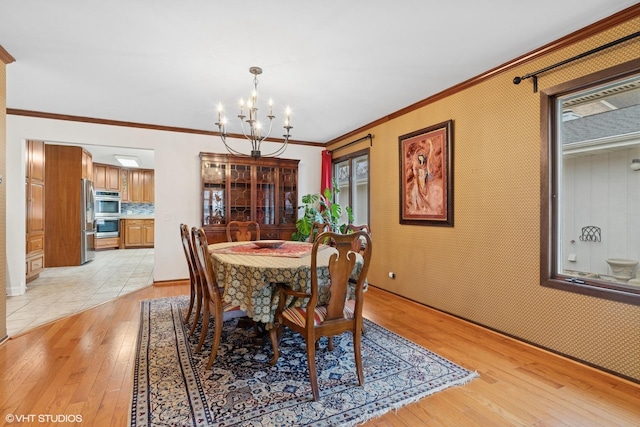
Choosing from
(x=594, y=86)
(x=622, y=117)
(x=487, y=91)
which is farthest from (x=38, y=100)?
(x=622, y=117)

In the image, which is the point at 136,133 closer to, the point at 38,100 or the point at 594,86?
the point at 38,100

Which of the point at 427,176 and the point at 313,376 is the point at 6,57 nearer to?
the point at 313,376

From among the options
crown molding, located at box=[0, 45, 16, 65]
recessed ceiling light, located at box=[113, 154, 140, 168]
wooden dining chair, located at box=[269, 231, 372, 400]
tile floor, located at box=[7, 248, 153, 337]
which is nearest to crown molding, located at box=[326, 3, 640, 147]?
wooden dining chair, located at box=[269, 231, 372, 400]

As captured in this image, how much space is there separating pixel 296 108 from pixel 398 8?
2.05 metres

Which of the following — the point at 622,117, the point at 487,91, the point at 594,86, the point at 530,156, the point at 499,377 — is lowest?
the point at 499,377

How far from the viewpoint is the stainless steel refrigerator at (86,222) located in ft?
20.0

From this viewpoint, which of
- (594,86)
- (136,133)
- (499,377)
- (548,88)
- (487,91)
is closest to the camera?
(499,377)

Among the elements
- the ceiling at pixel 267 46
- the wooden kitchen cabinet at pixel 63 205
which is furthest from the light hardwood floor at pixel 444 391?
the wooden kitchen cabinet at pixel 63 205

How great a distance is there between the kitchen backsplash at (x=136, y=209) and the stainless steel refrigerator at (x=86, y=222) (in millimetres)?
2307

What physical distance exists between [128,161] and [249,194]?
4636 mm

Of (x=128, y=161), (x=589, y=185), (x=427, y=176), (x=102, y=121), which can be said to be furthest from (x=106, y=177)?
(x=589, y=185)

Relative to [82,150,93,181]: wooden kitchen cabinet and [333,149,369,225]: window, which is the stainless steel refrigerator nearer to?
[82,150,93,181]: wooden kitchen cabinet

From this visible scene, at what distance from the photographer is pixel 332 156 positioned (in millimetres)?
5676

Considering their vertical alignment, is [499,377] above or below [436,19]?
below
